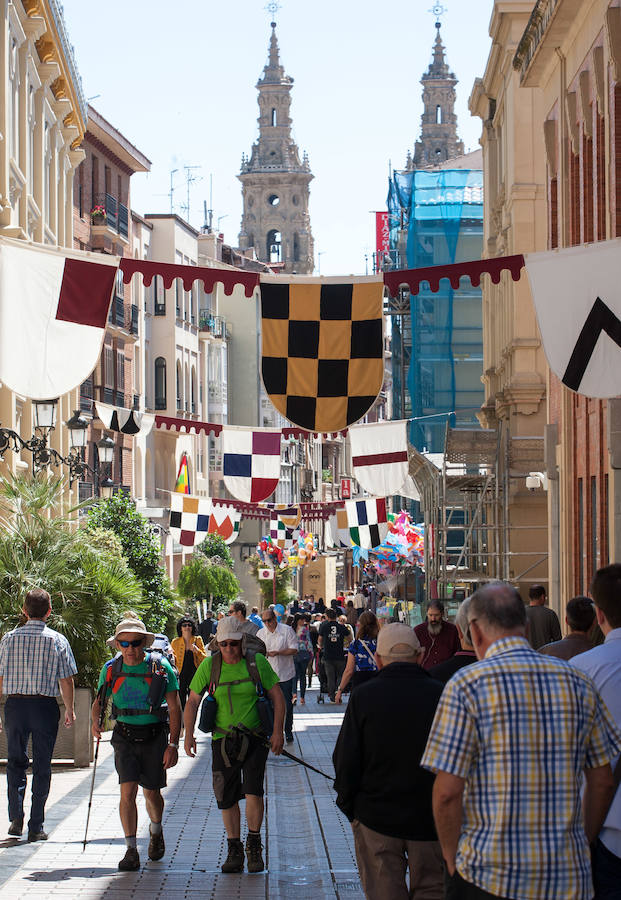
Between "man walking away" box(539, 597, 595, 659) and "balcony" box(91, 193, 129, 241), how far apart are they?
132ft

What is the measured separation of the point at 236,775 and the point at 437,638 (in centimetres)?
343

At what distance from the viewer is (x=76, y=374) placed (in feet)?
35.3

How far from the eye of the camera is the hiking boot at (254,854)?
960 centimetres

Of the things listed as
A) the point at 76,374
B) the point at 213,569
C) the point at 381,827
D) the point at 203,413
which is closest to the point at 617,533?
the point at 76,374

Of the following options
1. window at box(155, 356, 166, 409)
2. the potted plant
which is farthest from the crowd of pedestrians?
window at box(155, 356, 166, 409)

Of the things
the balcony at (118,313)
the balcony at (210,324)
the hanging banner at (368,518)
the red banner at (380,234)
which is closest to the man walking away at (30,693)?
the hanging banner at (368,518)

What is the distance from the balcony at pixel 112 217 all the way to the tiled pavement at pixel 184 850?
114 feet

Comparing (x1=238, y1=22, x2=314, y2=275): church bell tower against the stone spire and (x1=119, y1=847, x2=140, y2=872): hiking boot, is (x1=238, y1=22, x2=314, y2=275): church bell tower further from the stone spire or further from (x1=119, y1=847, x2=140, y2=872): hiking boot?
(x1=119, y1=847, x2=140, y2=872): hiking boot

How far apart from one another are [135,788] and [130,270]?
3.56 m

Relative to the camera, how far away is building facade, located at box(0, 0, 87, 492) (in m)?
25.3

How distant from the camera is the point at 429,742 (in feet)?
15.9

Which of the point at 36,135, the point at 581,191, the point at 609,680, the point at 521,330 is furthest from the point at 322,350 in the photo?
the point at 36,135

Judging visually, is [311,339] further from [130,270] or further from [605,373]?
[605,373]

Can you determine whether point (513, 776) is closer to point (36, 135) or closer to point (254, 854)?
point (254, 854)
